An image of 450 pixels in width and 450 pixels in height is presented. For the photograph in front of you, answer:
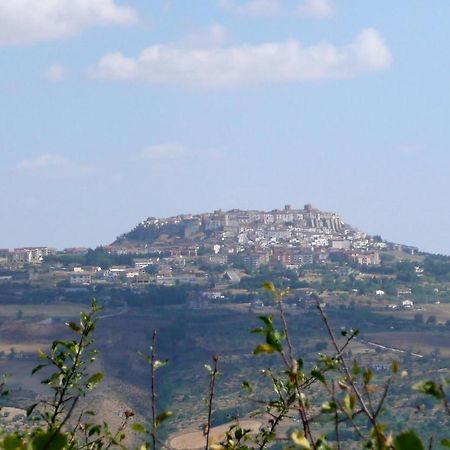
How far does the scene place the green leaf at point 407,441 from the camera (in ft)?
7.94

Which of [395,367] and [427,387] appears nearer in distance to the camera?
[427,387]

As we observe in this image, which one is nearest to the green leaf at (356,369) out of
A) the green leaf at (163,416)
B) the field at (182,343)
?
the green leaf at (163,416)

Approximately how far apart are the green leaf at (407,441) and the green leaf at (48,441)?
0.79 meters

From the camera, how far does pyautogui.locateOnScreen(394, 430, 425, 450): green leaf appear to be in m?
2.42

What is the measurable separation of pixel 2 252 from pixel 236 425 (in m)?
81.6

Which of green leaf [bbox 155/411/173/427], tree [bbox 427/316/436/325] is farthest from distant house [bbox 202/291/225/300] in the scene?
green leaf [bbox 155/411/173/427]

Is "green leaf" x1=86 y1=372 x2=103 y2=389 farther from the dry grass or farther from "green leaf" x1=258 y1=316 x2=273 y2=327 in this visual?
the dry grass

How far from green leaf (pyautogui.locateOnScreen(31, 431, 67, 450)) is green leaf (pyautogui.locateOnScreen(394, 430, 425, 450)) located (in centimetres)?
79

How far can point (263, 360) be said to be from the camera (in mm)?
38500

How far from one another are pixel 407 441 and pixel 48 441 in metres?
0.84

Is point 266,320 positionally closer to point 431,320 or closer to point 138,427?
point 138,427

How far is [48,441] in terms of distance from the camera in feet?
8.96

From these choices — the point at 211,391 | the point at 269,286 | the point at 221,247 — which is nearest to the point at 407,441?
the point at 269,286

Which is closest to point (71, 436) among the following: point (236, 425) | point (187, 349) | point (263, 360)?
point (236, 425)
